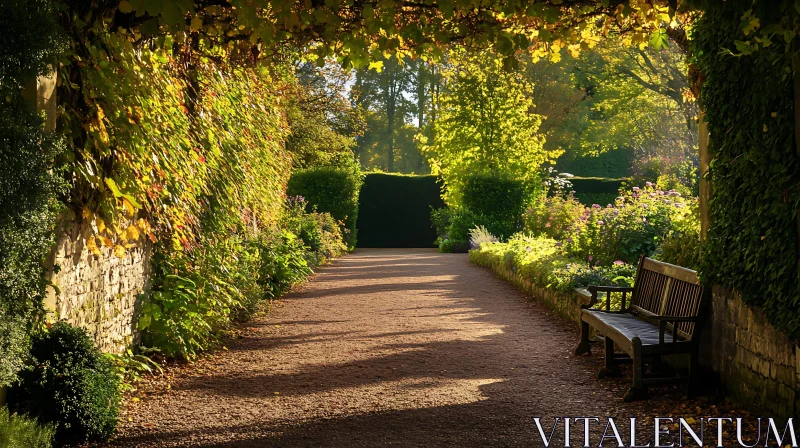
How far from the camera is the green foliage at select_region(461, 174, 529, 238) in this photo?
21766mm

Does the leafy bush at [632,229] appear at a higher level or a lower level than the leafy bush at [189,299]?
higher

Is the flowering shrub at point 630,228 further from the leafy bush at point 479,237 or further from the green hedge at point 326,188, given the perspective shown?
the green hedge at point 326,188

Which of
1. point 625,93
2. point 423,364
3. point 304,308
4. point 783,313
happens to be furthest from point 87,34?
point 625,93

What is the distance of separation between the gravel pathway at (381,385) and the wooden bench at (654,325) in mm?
195

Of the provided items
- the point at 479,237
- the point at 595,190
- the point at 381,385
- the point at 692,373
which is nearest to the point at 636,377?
the point at 692,373

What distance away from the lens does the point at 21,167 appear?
404 cm

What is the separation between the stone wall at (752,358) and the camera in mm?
4504

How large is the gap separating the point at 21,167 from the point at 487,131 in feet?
64.6

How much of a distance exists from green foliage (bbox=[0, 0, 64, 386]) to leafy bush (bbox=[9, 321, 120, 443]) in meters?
0.19

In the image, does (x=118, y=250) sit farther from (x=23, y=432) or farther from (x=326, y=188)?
(x=326, y=188)

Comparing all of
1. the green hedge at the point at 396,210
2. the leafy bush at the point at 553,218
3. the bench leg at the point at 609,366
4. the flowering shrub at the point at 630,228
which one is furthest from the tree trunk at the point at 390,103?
the bench leg at the point at 609,366

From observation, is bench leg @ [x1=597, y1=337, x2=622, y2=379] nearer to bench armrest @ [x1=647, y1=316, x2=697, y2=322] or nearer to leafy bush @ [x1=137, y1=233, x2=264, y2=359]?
bench armrest @ [x1=647, y1=316, x2=697, y2=322]

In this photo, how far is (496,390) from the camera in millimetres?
5766

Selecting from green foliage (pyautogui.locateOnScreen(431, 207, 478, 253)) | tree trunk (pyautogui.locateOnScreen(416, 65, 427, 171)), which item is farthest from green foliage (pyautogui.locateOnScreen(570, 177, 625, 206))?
tree trunk (pyautogui.locateOnScreen(416, 65, 427, 171))
